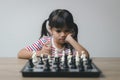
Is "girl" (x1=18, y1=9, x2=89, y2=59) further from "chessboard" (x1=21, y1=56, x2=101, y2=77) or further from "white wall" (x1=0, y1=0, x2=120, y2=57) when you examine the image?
"white wall" (x1=0, y1=0, x2=120, y2=57)

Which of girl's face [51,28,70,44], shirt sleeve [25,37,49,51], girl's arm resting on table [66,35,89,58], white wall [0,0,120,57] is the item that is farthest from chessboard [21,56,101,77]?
white wall [0,0,120,57]

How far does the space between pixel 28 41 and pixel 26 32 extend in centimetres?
11

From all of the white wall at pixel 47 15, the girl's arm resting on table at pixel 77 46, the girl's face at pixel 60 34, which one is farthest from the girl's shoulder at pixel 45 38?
the white wall at pixel 47 15

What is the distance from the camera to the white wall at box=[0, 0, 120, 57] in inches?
116

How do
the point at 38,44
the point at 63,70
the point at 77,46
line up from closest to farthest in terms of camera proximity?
the point at 63,70 → the point at 77,46 → the point at 38,44

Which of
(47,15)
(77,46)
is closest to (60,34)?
(77,46)

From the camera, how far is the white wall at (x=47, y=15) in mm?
2943

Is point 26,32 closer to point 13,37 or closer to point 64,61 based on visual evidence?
point 13,37

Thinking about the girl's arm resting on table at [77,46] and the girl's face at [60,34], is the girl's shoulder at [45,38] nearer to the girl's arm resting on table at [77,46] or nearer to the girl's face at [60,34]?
the girl's face at [60,34]

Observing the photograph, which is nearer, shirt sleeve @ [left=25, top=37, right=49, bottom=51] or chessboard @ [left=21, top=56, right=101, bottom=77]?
chessboard @ [left=21, top=56, right=101, bottom=77]

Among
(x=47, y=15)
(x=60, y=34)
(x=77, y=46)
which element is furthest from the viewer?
(x=47, y=15)

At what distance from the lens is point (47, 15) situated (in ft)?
9.74

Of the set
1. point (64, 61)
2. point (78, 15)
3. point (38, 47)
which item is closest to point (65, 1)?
point (78, 15)

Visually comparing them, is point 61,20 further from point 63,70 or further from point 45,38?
point 63,70
